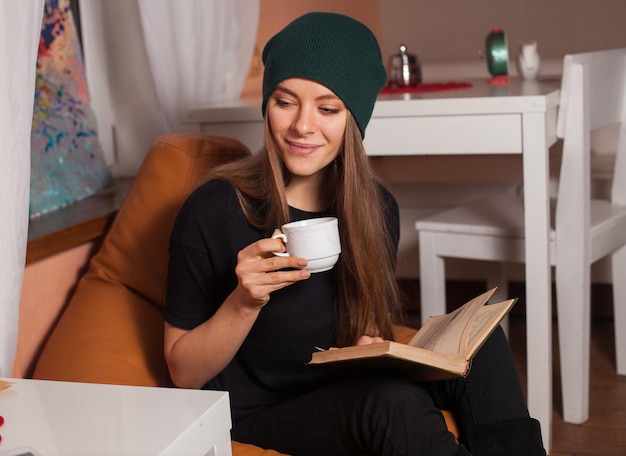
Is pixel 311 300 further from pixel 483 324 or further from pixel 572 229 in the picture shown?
pixel 572 229

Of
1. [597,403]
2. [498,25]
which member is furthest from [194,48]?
[498,25]

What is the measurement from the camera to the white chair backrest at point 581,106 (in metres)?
2.03

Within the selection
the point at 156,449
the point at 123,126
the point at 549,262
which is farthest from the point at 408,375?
the point at 123,126

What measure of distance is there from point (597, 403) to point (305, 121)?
1322mm

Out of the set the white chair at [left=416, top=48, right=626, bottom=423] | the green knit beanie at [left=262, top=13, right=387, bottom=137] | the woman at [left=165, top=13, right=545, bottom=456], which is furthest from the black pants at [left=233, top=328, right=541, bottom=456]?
the white chair at [left=416, top=48, right=626, bottom=423]

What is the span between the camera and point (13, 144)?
1.19 metres

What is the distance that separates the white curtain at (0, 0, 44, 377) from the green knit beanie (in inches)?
14.5

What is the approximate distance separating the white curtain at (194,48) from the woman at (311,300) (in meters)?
0.75

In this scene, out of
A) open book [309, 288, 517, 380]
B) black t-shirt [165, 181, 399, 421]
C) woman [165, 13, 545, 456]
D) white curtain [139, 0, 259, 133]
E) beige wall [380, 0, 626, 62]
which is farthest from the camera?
beige wall [380, 0, 626, 62]

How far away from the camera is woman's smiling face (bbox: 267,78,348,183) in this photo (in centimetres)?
137

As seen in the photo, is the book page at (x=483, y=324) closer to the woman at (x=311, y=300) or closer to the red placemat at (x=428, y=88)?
the woman at (x=311, y=300)

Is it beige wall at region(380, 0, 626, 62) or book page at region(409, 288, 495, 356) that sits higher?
beige wall at region(380, 0, 626, 62)

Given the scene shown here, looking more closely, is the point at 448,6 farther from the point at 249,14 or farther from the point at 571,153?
the point at 571,153

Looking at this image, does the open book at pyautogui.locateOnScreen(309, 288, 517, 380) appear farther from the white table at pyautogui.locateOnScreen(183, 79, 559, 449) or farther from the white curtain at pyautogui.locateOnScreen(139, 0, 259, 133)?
the white curtain at pyautogui.locateOnScreen(139, 0, 259, 133)
